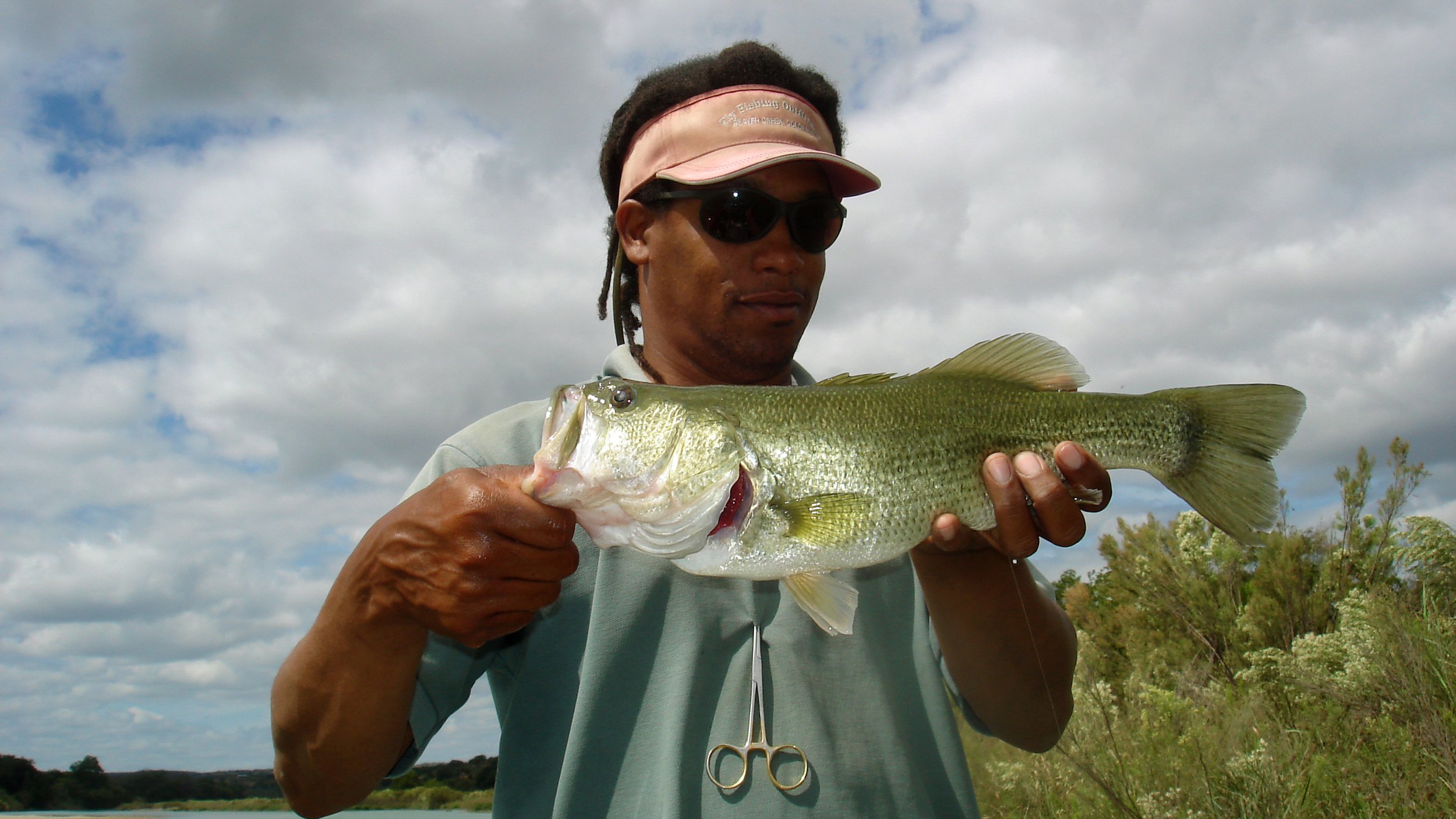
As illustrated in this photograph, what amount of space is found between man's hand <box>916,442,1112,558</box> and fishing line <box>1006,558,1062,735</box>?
0.24 m

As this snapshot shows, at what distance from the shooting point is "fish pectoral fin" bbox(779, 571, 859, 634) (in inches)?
87.7

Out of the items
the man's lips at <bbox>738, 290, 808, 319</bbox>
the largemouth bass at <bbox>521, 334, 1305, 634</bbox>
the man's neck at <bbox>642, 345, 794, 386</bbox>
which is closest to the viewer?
the largemouth bass at <bbox>521, 334, 1305, 634</bbox>

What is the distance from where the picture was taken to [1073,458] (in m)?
2.31

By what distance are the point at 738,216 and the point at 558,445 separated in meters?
1.37

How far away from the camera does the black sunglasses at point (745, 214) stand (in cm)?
308

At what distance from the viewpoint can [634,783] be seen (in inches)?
96.2

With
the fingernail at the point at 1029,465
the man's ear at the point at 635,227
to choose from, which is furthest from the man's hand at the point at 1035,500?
the man's ear at the point at 635,227

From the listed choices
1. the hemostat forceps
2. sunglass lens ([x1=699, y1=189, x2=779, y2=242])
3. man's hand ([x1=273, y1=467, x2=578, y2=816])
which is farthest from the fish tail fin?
man's hand ([x1=273, y1=467, x2=578, y2=816])

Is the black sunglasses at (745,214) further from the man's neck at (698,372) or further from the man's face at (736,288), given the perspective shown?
the man's neck at (698,372)

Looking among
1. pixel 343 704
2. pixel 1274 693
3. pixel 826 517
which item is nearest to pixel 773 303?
pixel 826 517

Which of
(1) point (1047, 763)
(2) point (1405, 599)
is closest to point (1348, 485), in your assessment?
(2) point (1405, 599)

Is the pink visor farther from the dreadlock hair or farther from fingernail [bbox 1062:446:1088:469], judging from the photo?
fingernail [bbox 1062:446:1088:469]

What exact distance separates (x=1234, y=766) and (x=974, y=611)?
3119mm

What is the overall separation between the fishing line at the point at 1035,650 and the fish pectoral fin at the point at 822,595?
621mm
